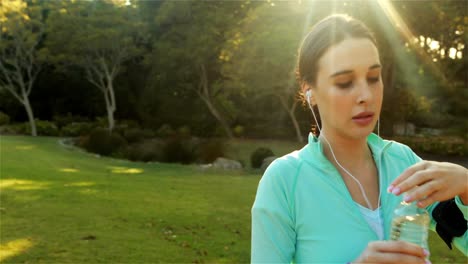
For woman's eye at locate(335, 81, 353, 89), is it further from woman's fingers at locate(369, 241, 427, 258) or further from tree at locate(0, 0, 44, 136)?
tree at locate(0, 0, 44, 136)

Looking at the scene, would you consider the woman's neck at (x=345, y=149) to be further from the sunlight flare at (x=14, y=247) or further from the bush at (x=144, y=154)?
the bush at (x=144, y=154)

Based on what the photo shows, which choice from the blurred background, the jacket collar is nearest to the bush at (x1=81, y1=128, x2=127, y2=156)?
the blurred background

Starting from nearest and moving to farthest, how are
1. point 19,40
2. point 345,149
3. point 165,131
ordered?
point 345,149, point 19,40, point 165,131

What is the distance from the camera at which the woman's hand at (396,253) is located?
1154mm

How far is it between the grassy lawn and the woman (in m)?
4.23

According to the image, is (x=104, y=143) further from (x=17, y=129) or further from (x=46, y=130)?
(x=17, y=129)

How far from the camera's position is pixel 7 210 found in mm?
7668

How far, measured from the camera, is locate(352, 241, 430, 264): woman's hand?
115 cm

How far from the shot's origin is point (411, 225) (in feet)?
4.03

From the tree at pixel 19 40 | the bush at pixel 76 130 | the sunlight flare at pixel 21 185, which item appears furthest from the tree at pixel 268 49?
the sunlight flare at pixel 21 185

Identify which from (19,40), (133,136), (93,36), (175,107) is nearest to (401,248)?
(133,136)

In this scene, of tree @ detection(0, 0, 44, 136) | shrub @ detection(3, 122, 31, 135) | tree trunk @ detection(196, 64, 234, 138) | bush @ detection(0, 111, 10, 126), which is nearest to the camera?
tree @ detection(0, 0, 44, 136)

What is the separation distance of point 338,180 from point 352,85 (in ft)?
0.77

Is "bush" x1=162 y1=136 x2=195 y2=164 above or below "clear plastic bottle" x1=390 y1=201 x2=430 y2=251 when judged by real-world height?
below
